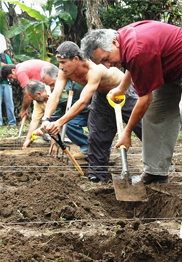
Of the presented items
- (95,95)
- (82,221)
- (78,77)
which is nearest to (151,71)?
(82,221)

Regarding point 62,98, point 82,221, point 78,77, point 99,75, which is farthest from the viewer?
point 62,98

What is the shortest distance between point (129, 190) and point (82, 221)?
0.82m

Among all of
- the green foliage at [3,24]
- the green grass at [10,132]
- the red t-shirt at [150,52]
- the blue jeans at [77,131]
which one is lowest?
the green grass at [10,132]

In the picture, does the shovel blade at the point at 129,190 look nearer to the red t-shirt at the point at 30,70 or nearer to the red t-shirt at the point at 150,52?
the red t-shirt at the point at 150,52

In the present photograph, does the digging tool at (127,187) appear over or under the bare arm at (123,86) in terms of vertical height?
under

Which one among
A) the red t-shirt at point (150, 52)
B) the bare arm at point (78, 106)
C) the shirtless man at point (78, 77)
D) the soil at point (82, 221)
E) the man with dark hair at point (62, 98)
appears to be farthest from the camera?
the man with dark hair at point (62, 98)

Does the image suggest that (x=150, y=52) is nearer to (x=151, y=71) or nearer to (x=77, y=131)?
(x=151, y=71)

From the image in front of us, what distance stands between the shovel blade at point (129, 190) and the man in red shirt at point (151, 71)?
1.05ft

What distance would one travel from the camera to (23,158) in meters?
6.23

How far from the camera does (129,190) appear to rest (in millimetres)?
4105

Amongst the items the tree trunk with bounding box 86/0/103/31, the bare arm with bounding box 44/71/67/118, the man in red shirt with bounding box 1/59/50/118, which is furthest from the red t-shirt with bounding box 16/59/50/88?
the tree trunk with bounding box 86/0/103/31

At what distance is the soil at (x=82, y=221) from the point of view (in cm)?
281

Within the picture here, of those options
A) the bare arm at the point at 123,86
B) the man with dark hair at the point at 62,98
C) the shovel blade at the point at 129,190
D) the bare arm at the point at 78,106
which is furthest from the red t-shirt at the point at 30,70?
the shovel blade at the point at 129,190

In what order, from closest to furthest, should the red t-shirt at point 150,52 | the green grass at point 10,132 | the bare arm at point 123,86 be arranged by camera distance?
the red t-shirt at point 150,52, the bare arm at point 123,86, the green grass at point 10,132
